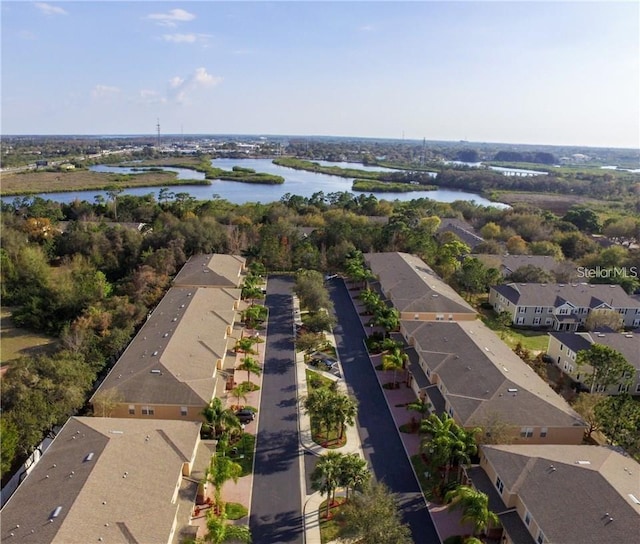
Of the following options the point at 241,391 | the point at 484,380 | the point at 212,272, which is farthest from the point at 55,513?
the point at 212,272

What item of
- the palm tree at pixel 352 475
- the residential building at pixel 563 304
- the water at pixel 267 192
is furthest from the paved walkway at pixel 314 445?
the water at pixel 267 192

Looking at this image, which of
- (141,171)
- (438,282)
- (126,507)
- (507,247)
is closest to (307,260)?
(438,282)

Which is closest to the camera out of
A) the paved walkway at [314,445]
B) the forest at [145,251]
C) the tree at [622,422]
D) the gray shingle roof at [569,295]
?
the paved walkway at [314,445]

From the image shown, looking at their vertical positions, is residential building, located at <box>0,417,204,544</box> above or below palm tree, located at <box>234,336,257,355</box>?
above

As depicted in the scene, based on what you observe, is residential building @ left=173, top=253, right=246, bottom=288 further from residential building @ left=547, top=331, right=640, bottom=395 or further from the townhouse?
residential building @ left=547, top=331, right=640, bottom=395

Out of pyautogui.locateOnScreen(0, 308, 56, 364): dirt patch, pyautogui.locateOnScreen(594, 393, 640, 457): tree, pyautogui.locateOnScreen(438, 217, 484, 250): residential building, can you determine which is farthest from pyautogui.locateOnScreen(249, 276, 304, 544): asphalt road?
pyautogui.locateOnScreen(438, 217, 484, 250): residential building

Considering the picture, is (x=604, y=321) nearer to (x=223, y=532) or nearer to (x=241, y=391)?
(x=241, y=391)

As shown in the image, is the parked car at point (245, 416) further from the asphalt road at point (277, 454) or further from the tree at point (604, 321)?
the tree at point (604, 321)
